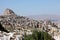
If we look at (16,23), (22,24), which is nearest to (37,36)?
(22,24)

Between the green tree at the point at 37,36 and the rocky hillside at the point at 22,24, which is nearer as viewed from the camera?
the green tree at the point at 37,36

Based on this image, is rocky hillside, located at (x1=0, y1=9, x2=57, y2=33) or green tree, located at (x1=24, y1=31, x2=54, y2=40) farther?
rocky hillside, located at (x1=0, y1=9, x2=57, y2=33)

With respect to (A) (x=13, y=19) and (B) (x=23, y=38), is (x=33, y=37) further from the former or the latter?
(A) (x=13, y=19)

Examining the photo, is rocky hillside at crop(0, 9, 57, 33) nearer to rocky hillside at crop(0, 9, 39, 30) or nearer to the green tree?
rocky hillside at crop(0, 9, 39, 30)

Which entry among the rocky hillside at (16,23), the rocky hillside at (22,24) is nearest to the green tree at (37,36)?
the rocky hillside at (22,24)

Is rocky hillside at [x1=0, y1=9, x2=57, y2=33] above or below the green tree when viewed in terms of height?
below

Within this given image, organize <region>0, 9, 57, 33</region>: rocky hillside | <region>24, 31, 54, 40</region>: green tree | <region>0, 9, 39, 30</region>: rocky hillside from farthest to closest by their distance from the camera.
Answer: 1. <region>0, 9, 39, 30</region>: rocky hillside
2. <region>0, 9, 57, 33</region>: rocky hillside
3. <region>24, 31, 54, 40</region>: green tree

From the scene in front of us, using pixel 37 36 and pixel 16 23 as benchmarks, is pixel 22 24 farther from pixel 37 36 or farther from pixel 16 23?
pixel 37 36

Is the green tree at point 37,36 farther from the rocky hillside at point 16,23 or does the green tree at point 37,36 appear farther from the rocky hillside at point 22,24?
the rocky hillside at point 16,23

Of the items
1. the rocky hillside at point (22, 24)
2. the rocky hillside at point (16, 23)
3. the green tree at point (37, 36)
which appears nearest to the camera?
the green tree at point (37, 36)

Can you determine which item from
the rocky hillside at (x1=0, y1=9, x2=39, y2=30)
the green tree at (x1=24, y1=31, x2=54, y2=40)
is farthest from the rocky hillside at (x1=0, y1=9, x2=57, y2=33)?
the green tree at (x1=24, y1=31, x2=54, y2=40)

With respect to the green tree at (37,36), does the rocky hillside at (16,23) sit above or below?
below
